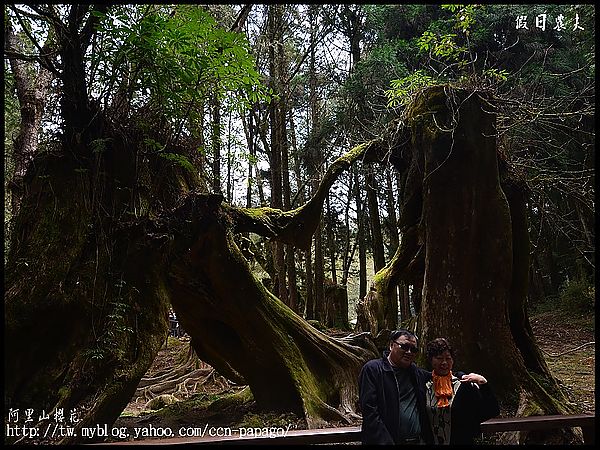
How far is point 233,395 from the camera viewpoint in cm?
799

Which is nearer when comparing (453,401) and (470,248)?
(453,401)

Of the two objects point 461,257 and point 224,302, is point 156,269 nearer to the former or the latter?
point 224,302

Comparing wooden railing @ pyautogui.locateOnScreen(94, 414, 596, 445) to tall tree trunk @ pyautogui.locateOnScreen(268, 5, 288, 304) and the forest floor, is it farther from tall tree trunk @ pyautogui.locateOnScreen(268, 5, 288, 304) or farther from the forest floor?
tall tree trunk @ pyautogui.locateOnScreen(268, 5, 288, 304)

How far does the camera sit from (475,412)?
3109 millimetres

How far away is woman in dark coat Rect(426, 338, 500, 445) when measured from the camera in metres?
3.06

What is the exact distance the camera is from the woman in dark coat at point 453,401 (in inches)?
120

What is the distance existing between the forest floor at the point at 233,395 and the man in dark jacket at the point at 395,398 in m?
2.50

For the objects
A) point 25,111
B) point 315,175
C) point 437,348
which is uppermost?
point 315,175

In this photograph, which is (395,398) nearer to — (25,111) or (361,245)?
(25,111)

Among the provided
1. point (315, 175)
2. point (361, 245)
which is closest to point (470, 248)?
point (315, 175)

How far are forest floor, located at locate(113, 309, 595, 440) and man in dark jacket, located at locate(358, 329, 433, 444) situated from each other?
2498mm

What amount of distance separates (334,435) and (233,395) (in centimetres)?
466

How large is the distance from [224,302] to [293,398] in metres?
1.60

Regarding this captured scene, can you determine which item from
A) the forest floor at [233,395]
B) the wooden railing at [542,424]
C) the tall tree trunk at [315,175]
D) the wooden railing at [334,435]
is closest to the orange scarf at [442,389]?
the wooden railing at [334,435]
